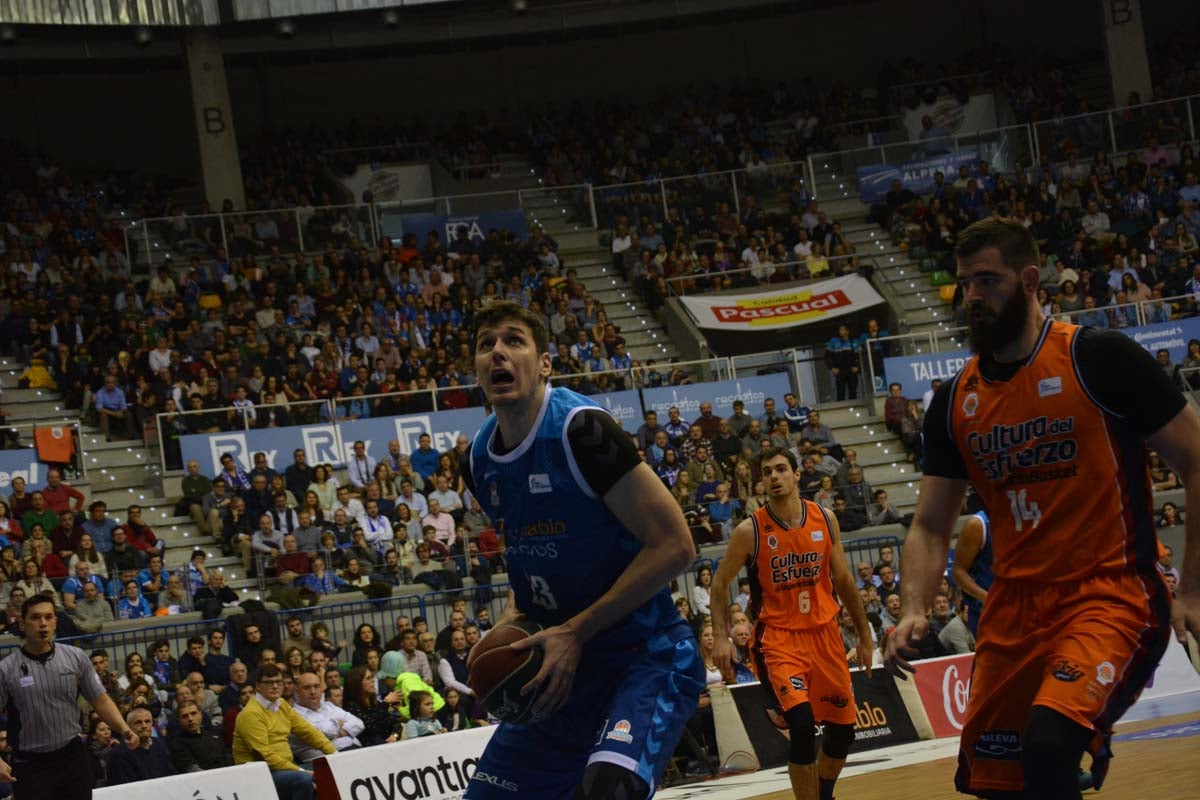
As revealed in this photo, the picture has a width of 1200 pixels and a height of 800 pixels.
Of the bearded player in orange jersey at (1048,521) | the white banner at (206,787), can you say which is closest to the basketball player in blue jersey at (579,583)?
the bearded player in orange jersey at (1048,521)

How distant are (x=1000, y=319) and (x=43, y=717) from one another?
25.3 ft

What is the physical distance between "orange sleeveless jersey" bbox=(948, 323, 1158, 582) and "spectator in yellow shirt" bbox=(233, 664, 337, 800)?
860 centimetres

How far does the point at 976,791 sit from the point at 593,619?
136 centimetres

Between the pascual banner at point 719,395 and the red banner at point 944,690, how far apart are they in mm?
7657

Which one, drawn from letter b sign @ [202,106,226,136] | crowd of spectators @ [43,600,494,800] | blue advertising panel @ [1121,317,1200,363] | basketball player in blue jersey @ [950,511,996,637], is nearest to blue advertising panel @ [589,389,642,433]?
crowd of spectators @ [43,600,494,800]

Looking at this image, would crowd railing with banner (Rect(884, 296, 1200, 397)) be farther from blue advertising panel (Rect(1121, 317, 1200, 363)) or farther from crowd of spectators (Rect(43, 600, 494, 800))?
crowd of spectators (Rect(43, 600, 494, 800))

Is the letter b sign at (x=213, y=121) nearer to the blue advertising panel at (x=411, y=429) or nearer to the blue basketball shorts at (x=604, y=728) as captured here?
the blue advertising panel at (x=411, y=429)

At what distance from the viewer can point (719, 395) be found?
23.6m

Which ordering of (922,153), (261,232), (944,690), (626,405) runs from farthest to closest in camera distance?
(922,153), (261,232), (626,405), (944,690)

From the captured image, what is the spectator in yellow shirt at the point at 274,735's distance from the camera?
12.4 meters

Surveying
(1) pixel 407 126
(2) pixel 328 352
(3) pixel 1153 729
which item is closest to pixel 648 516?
(3) pixel 1153 729

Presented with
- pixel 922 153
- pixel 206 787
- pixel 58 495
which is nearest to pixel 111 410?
pixel 58 495

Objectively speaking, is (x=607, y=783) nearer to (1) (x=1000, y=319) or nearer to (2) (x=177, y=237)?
(1) (x=1000, y=319)

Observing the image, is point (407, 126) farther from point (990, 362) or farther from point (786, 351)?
point (990, 362)
